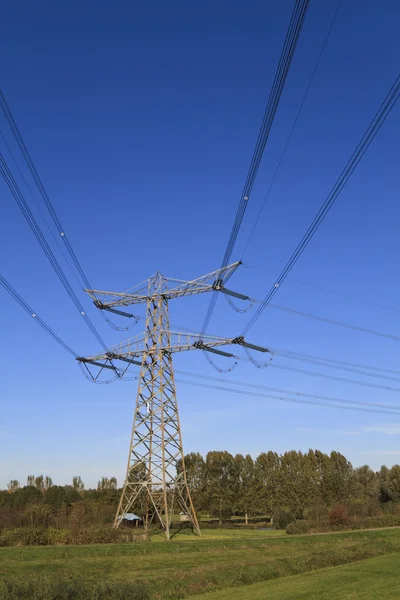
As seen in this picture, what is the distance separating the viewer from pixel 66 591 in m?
13.8

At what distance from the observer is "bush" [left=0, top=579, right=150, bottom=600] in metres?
13.3

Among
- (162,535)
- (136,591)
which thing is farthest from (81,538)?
(136,591)

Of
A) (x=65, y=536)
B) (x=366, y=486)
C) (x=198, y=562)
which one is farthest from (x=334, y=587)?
(x=366, y=486)

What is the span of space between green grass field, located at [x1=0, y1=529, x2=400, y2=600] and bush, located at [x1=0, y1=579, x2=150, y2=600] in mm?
3031

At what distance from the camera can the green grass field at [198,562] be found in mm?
20953

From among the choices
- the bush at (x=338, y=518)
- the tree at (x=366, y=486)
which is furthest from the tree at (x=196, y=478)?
the bush at (x=338, y=518)

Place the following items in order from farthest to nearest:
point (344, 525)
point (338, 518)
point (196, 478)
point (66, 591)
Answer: point (196, 478)
point (338, 518)
point (344, 525)
point (66, 591)

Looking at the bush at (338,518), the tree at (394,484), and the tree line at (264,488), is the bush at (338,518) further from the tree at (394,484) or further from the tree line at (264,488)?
the tree at (394,484)

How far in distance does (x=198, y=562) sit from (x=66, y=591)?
15603mm

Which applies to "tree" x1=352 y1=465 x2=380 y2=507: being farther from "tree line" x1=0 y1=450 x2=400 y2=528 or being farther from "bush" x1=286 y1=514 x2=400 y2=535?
"bush" x1=286 y1=514 x2=400 y2=535

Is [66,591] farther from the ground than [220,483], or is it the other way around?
[220,483]

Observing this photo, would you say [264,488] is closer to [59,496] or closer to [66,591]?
[59,496]

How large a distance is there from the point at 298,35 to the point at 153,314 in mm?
33540

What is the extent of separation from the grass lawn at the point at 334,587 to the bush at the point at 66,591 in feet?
16.5
